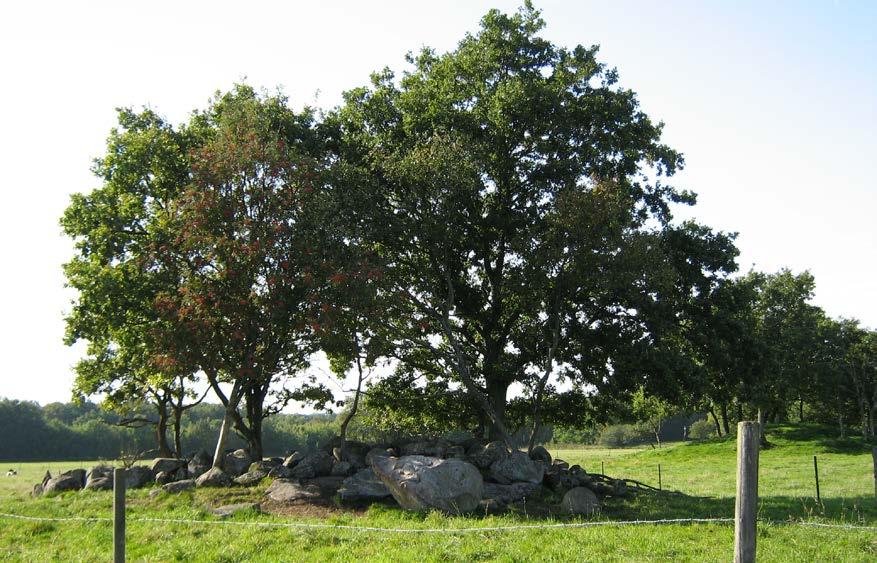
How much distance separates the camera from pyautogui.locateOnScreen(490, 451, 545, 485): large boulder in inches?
899

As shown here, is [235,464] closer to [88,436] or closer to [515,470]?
[515,470]

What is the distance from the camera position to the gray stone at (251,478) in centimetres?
2362

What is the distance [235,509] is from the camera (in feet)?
64.1

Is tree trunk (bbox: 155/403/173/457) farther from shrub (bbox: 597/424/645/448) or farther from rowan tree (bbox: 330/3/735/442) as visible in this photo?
shrub (bbox: 597/424/645/448)

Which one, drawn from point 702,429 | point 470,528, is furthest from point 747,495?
point 702,429

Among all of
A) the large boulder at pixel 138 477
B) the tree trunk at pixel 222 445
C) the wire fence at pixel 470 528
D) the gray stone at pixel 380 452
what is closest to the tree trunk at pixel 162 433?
the large boulder at pixel 138 477

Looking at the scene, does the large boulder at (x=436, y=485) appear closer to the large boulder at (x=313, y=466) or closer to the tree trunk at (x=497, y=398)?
the large boulder at (x=313, y=466)

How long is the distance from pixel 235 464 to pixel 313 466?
12.0 ft

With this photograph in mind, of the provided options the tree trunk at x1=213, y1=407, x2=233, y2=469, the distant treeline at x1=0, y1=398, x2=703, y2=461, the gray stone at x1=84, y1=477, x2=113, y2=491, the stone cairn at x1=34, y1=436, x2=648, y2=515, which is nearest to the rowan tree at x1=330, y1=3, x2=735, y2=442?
the stone cairn at x1=34, y1=436, x2=648, y2=515

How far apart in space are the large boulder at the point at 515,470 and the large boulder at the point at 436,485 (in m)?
3.04

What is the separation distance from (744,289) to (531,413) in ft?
39.8

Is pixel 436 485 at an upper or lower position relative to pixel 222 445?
lower

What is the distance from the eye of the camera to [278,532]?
16453mm

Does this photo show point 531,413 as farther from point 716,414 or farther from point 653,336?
point 716,414
